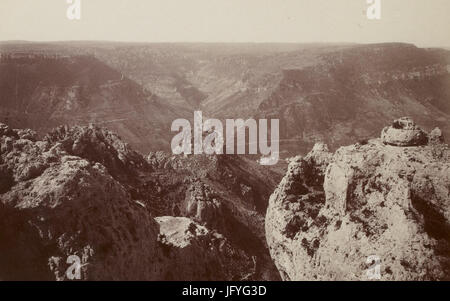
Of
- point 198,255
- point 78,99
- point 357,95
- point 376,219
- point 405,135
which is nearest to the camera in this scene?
point 376,219

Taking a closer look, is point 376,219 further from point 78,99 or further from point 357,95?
point 357,95

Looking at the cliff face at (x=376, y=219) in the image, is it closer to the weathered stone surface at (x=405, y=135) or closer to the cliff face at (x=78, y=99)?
the weathered stone surface at (x=405, y=135)

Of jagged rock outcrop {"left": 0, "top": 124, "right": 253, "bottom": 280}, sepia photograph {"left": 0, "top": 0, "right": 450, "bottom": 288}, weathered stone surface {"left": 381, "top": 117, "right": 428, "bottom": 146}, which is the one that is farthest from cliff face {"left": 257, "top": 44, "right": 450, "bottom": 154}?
jagged rock outcrop {"left": 0, "top": 124, "right": 253, "bottom": 280}

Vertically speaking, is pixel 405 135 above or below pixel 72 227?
above

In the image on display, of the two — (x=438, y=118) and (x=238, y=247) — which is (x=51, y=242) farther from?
(x=438, y=118)

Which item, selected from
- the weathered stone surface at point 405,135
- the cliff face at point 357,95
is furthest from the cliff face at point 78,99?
the weathered stone surface at point 405,135

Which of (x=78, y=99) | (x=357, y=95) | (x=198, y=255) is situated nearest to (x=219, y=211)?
(x=198, y=255)
